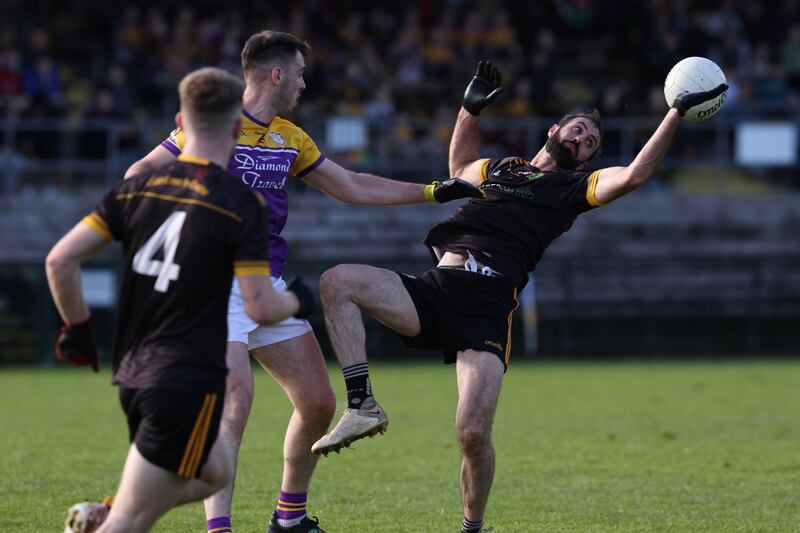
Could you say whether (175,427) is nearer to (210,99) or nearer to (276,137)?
(210,99)

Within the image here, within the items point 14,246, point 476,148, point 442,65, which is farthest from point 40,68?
point 476,148

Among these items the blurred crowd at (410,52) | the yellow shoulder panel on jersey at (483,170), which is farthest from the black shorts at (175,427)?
the blurred crowd at (410,52)

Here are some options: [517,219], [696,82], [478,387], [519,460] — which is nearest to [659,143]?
[696,82]

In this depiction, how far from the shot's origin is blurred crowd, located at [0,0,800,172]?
22.1 meters

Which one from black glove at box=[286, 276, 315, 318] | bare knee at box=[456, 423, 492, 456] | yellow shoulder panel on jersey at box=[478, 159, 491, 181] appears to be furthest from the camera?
yellow shoulder panel on jersey at box=[478, 159, 491, 181]

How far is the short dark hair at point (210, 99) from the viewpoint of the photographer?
501 cm

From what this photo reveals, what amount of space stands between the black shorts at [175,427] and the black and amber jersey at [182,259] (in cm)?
5

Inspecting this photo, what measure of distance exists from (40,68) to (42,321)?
5.05 meters

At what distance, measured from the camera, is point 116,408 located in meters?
13.8

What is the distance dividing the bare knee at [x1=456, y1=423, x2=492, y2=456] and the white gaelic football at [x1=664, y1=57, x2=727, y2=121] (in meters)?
1.90

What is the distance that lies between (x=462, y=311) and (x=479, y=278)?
0.23 metres

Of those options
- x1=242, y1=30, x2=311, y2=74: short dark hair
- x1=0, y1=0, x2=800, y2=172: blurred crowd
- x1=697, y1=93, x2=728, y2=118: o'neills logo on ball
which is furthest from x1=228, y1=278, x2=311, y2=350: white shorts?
x1=0, y1=0, x2=800, y2=172: blurred crowd

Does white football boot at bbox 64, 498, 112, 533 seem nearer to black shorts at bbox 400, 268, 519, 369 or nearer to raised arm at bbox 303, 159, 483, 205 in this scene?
black shorts at bbox 400, 268, 519, 369

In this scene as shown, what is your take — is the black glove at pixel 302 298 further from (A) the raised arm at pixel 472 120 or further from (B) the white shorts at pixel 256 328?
(A) the raised arm at pixel 472 120
